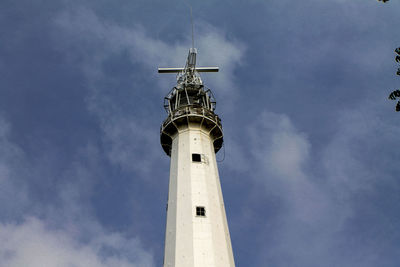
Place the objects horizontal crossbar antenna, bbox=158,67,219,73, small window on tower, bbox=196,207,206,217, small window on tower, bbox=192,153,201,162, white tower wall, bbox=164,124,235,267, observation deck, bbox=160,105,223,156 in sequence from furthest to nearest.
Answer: horizontal crossbar antenna, bbox=158,67,219,73
observation deck, bbox=160,105,223,156
small window on tower, bbox=192,153,201,162
small window on tower, bbox=196,207,206,217
white tower wall, bbox=164,124,235,267

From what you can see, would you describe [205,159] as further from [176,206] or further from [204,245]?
[204,245]

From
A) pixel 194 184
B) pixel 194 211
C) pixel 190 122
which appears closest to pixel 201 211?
pixel 194 211

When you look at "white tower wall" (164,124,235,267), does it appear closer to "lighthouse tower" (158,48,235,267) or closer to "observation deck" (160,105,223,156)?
"lighthouse tower" (158,48,235,267)

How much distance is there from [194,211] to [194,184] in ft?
10.2

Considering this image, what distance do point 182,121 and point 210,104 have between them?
6.28 meters

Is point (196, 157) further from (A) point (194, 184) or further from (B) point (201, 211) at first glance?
(B) point (201, 211)

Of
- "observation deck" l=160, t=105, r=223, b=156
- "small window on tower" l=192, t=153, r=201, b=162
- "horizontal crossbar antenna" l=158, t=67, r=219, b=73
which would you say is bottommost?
"small window on tower" l=192, t=153, r=201, b=162

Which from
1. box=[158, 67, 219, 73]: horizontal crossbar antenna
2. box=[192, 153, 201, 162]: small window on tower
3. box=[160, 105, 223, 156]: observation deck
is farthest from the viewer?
box=[158, 67, 219, 73]: horizontal crossbar antenna

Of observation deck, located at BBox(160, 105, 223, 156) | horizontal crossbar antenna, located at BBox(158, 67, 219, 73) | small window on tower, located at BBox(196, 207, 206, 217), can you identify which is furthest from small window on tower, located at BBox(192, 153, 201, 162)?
horizontal crossbar antenna, located at BBox(158, 67, 219, 73)

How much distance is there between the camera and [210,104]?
4853 centimetres

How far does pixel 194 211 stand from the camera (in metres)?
34.1

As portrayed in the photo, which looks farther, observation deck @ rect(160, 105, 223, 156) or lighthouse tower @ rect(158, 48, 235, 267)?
observation deck @ rect(160, 105, 223, 156)

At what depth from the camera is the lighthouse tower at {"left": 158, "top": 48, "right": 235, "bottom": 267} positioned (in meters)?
31.5

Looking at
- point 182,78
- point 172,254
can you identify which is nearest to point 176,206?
point 172,254
